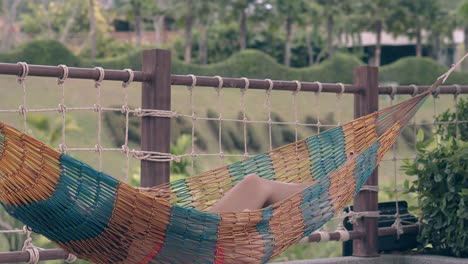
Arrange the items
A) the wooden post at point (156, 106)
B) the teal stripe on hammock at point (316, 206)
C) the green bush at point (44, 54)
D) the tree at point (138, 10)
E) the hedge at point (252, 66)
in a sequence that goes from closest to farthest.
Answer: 1. the teal stripe on hammock at point (316, 206)
2. the wooden post at point (156, 106)
3. the green bush at point (44, 54)
4. the hedge at point (252, 66)
5. the tree at point (138, 10)

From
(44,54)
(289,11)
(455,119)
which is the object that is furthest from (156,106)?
(289,11)

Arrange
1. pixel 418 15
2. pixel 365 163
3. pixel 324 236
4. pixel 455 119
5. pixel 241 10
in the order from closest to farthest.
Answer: pixel 365 163, pixel 324 236, pixel 455 119, pixel 241 10, pixel 418 15

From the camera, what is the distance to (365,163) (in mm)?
3223

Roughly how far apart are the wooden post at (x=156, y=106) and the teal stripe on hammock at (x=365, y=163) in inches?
25.6

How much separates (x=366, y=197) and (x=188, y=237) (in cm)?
157

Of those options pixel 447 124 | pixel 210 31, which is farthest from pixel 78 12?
pixel 447 124

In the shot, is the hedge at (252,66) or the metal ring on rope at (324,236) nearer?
the metal ring on rope at (324,236)

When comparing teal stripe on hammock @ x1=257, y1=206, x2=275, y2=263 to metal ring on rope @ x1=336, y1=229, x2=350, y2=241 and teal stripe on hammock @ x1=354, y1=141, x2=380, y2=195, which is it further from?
metal ring on rope @ x1=336, y1=229, x2=350, y2=241

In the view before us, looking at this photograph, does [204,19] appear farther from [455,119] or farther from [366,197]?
[366,197]

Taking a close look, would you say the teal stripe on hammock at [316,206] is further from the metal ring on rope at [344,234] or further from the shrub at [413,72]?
the shrub at [413,72]

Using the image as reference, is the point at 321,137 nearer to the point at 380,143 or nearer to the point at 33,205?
the point at 380,143

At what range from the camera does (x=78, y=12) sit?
34.6 meters

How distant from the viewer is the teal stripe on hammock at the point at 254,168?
3.31m

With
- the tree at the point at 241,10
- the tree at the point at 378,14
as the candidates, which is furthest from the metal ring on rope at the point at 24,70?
the tree at the point at 378,14
